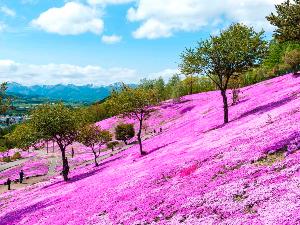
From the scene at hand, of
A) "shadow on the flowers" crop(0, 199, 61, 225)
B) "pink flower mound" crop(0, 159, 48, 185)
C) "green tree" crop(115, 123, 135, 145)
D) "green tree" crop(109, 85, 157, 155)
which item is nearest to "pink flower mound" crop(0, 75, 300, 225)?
"shadow on the flowers" crop(0, 199, 61, 225)

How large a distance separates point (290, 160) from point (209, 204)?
556 centimetres

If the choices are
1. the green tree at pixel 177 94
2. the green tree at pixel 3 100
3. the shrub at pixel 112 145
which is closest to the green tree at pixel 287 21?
the green tree at pixel 3 100

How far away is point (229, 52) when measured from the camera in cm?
5681

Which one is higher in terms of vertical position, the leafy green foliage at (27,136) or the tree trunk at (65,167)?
the leafy green foliage at (27,136)

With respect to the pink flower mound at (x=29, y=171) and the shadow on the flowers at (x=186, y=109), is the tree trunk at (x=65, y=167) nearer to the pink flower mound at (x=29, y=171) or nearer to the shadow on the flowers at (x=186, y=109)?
the pink flower mound at (x=29, y=171)

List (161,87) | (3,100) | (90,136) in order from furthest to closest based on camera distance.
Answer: (161,87) → (90,136) → (3,100)

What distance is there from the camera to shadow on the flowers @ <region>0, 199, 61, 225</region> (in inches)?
1471

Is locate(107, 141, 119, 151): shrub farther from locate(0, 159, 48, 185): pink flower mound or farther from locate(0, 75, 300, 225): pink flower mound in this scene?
locate(0, 75, 300, 225): pink flower mound

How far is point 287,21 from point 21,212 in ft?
92.5

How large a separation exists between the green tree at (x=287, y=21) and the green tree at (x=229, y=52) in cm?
2460

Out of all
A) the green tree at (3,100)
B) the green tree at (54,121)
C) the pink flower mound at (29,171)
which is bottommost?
the pink flower mound at (29,171)

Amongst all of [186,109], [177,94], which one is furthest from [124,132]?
[177,94]

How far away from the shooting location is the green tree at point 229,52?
56719 millimetres

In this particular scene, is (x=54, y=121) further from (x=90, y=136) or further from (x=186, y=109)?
(x=186, y=109)
